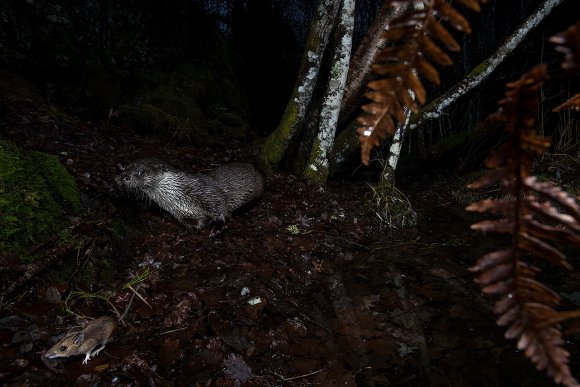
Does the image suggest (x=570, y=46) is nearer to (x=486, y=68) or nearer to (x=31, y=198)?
(x=31, y=198)

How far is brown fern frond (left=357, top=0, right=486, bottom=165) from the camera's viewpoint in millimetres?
625

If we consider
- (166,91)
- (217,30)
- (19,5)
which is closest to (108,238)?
(166,91)

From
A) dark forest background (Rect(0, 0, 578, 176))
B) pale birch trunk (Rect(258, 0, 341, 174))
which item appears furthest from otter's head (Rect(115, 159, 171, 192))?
dark forest background (Rect(0, 0, 578, 176))

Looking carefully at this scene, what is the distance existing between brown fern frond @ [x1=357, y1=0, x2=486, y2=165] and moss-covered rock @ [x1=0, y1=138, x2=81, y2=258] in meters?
3.22

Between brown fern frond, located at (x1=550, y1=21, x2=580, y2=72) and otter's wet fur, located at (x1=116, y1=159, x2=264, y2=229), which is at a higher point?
brown fern frond, located at (x1=550, y1=21, x2=580, y2=72)

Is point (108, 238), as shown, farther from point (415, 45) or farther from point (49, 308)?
point (415, 45)

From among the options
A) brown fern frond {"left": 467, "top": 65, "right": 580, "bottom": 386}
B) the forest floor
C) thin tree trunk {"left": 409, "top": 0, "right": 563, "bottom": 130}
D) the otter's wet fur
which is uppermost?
thin tree trunk {"left": 409, "top": 0, "right": 563, "bottom": 130}

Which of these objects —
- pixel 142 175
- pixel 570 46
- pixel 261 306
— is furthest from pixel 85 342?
pixel 570 46

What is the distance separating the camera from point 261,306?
121 inches

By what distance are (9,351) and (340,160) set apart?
232 inches

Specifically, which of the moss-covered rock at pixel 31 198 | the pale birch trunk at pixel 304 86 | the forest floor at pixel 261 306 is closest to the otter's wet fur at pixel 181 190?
the forest floor at pixel 261 306

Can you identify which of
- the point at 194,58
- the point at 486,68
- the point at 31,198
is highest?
the point at 486,68

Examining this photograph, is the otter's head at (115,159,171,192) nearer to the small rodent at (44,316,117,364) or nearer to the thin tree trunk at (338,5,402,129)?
the small rodent at (44,316,117,364)

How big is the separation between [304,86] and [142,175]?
3399 mm
